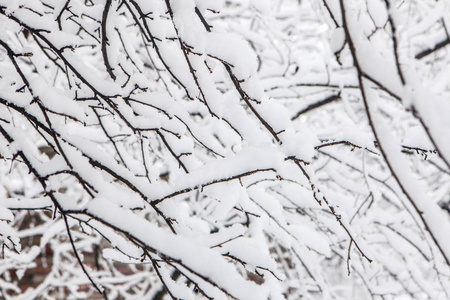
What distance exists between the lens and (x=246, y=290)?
2.53 feet

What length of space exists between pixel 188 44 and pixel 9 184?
12.6ft

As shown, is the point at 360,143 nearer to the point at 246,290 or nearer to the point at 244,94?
the point at 244,94

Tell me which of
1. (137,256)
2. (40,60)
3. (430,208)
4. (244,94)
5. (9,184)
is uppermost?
(9,184)

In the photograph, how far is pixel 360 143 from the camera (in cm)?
111

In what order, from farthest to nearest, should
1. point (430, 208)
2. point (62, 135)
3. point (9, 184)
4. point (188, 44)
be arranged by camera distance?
point (9, 184) → point (62, 135) → point (188, 44) → point (430, 208)

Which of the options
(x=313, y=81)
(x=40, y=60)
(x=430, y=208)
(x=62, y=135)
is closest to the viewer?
(x=430, y=208)

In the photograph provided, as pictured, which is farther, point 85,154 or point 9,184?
point 9,184

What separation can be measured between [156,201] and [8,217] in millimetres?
458

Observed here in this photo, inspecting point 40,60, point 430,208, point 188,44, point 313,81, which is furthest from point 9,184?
point 430,208

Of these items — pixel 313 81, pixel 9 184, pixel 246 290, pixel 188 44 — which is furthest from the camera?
pixel 9 184

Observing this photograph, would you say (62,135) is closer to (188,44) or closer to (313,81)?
(188,44)

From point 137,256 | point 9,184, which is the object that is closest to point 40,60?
point 137,256

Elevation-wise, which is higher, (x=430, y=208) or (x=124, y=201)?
(x=124, y=201)

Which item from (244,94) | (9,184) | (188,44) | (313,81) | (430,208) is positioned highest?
(9,184)
